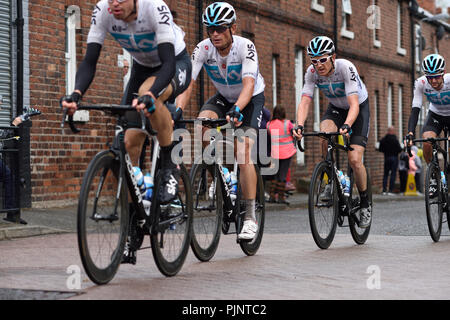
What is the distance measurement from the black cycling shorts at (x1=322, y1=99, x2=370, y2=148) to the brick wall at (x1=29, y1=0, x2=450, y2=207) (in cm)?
290

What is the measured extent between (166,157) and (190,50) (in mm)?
13705

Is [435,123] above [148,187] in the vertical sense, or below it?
above

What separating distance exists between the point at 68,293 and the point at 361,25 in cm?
2743

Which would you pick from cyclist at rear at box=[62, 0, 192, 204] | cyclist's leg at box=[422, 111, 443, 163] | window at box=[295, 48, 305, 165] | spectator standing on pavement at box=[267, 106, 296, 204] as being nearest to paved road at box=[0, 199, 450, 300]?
cyclist at rear at box=[62, 0, 192, 204]

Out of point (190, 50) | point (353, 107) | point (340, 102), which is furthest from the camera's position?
point (190, 50)

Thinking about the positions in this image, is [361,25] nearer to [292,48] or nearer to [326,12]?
[326,12]

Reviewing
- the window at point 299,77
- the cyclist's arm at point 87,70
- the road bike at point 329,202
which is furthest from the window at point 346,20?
the cyclist's arm at point 87,70

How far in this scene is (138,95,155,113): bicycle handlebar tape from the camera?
20.2ft

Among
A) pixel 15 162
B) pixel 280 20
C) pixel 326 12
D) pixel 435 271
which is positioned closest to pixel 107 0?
pixel 435 271

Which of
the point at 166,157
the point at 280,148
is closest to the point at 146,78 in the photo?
the point at 166,157

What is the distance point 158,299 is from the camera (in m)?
5.70

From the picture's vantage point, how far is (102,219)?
616cm

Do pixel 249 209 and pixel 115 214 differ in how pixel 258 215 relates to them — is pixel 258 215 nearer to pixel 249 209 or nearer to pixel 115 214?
pixel 249 209

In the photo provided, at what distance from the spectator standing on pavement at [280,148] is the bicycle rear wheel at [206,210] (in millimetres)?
10448
